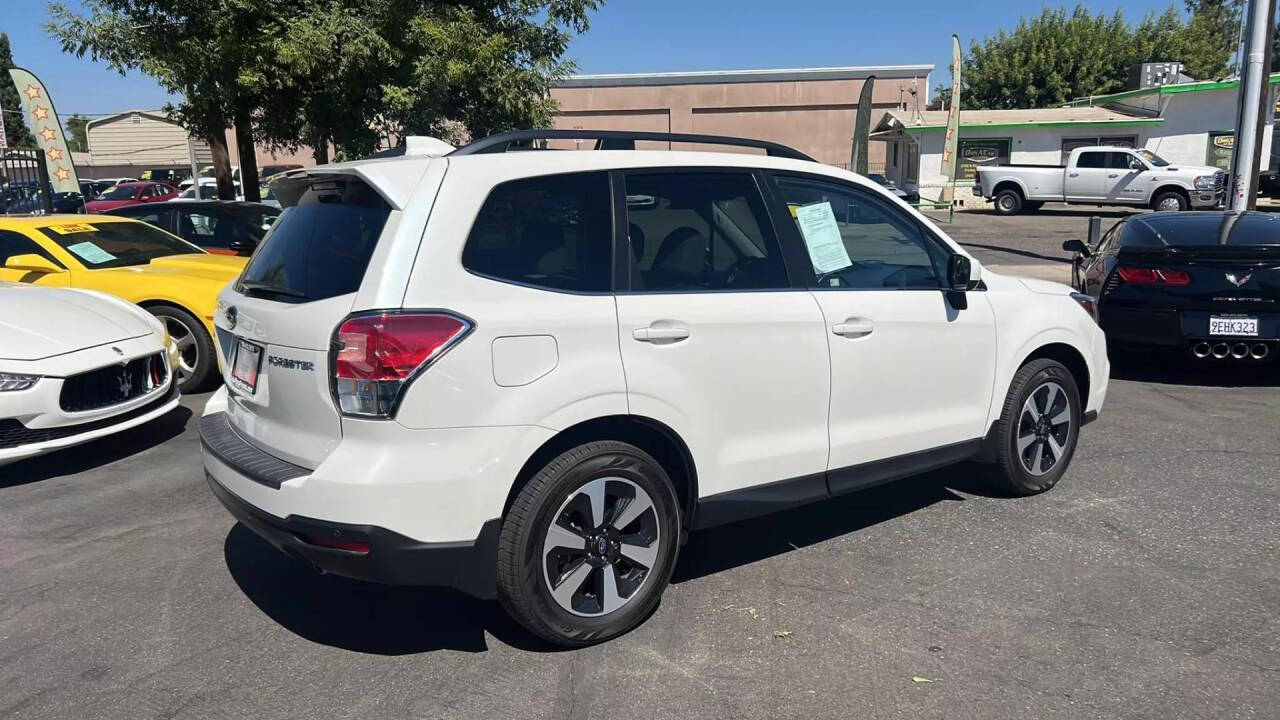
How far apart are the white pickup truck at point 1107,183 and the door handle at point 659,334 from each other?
92.7ft

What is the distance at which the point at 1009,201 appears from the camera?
30.8m

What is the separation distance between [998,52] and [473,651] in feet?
180

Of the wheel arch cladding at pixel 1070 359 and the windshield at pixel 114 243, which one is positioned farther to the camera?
the windshield at pixel 114 243

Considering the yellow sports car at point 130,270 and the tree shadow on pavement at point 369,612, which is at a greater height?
the yellow sports car at point 130,270

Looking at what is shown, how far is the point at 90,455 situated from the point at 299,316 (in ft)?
12.5

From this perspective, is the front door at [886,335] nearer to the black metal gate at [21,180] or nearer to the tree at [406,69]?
the tree at [406,69]

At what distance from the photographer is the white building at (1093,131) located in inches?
1355

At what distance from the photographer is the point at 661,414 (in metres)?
3.48

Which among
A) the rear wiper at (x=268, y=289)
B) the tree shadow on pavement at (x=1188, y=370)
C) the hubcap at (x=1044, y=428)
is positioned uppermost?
the rear wiper at (x=268, y=289)

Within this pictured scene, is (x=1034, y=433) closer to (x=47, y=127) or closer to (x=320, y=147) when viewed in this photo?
(x=320, y=147)

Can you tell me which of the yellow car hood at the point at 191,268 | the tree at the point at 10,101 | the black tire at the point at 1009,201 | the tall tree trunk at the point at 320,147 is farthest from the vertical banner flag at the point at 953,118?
the tree at the point at 10,101

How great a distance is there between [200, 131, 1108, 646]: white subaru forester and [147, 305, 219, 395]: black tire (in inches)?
147

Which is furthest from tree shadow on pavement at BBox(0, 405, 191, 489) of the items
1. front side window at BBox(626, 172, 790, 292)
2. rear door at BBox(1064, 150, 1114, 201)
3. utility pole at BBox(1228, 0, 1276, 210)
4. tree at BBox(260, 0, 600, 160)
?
rear door at BBox(1064, 150, 1114, 201)

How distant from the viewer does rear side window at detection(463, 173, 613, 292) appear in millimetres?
3254
